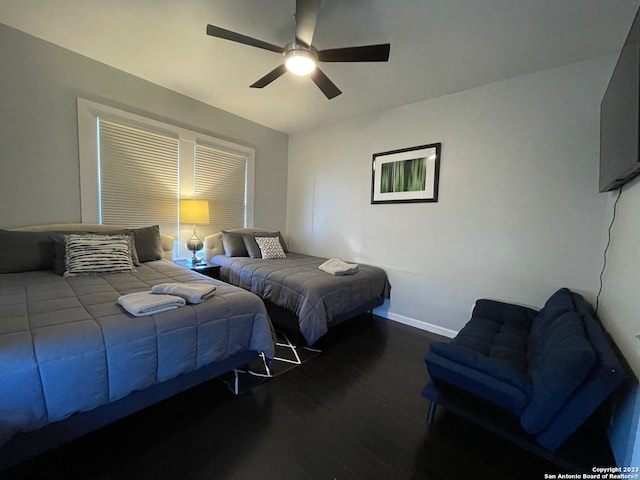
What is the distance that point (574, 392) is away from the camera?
45.2 inches

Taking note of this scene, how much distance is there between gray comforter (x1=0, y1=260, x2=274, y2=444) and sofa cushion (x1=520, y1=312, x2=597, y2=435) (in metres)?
1.48

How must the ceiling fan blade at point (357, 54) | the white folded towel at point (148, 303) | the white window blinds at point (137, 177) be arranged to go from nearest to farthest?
1. the white folded towel at point (148, 303)
2. the ceiling fan blade at point (357, 54)
3. the white window blinds at point (137, 177)

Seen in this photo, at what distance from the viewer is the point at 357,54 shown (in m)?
1.81

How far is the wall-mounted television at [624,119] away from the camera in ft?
3.59

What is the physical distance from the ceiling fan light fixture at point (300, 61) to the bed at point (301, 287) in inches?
70.7

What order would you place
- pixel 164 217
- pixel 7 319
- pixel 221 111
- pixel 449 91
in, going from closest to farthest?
pixel 7 319
pixel 449 91
pixel 164 217
pixel 221 111

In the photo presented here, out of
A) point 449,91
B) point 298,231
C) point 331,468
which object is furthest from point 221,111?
point 331,468

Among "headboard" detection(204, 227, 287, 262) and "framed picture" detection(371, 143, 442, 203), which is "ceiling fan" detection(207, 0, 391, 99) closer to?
"framed picture" detection(371, 143, 442, 203)

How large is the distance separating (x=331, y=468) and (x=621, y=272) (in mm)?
2004

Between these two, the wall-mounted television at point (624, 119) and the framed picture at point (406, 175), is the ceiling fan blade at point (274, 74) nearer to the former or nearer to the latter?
the framed picture at point (406, 175)

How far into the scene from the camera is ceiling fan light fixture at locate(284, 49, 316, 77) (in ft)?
6.09

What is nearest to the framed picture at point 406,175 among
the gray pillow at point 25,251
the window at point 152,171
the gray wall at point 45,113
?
the window at point 152,171

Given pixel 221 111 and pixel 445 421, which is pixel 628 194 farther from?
pixel 221 111

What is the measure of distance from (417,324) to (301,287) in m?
1.60
